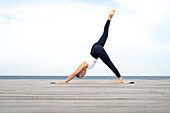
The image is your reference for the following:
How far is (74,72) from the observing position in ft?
17.5

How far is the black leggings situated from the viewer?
Answer: 543cm

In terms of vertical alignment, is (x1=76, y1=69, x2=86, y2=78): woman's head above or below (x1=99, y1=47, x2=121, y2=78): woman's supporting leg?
below

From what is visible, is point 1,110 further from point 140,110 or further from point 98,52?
point 98,52

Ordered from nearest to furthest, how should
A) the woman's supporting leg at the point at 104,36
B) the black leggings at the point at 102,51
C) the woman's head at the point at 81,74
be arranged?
the woman's head at the point at 81,74 < the black leggings at the point at 102,51 < the woman's supporting leg at the point at 104,36

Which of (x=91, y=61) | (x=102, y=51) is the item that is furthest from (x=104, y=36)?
(x=91, y=61)

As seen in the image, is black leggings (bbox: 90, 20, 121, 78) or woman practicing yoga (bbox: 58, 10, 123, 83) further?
black leggings (bbox: 90, 20, 121, 78)

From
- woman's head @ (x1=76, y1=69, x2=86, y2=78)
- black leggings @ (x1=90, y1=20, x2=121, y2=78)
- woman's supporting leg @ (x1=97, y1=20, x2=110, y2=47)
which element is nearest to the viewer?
woman's head @ (x1=76, y1=69, x2=86, y2=78)

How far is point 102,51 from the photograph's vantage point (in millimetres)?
5430

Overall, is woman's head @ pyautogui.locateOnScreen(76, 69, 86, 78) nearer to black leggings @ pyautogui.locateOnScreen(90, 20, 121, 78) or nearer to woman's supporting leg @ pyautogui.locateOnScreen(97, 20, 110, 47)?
black leggings @ pyautogui.locateOnScreen(90, 20, 121, 78)

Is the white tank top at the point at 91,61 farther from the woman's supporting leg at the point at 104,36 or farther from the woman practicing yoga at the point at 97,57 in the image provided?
the woman's supporting leg at the point at 104,36

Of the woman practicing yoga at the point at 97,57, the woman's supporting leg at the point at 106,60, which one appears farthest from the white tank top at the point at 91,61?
the woman's supporting leg at the point at 106,60

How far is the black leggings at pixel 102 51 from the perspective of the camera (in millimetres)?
5426

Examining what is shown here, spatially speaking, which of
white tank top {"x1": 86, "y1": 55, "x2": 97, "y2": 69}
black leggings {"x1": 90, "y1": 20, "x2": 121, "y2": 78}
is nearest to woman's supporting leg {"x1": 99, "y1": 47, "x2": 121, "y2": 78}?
black leggings {"x1": 90, "y1": 20, "x2": 121, "y2": 78}

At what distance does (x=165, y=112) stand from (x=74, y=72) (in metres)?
3.96
